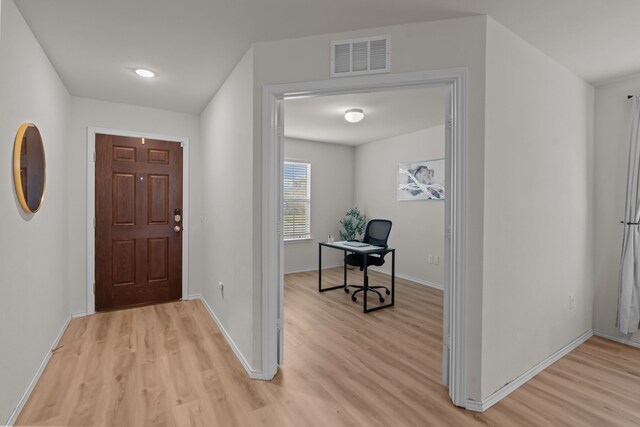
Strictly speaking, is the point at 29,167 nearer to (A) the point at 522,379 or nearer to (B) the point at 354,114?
(B) the point at 354,114

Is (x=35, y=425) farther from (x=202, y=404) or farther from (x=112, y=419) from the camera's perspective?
(x=202, y=404)

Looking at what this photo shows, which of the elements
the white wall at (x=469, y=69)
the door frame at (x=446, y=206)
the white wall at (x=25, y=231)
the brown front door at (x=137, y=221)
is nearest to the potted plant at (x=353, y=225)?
the brown front door at (x=137, y=221)

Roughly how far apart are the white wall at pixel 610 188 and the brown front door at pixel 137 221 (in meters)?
4.50

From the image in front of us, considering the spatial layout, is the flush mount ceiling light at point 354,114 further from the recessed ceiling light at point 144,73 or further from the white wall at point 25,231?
the white wall at point 25,231

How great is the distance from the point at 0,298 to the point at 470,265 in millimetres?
2615

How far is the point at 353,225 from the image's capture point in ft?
19.6

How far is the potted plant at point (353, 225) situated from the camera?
5.80 m

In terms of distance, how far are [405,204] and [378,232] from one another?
1.17 meters

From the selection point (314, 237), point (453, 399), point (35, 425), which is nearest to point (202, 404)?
point (35, 425)

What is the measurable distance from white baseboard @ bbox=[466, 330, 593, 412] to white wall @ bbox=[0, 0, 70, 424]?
2651 mm

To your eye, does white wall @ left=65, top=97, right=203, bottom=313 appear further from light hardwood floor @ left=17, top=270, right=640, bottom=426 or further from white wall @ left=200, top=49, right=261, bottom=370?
white wall @ left=200, top=49, right=261, bottom=370

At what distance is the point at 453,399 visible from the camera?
1.94 m

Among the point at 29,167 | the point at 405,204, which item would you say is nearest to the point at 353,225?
the point at 405,204

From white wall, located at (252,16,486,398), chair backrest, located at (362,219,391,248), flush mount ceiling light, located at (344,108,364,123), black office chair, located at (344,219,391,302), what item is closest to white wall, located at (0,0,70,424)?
white wall, located at (252,16,486,398)
